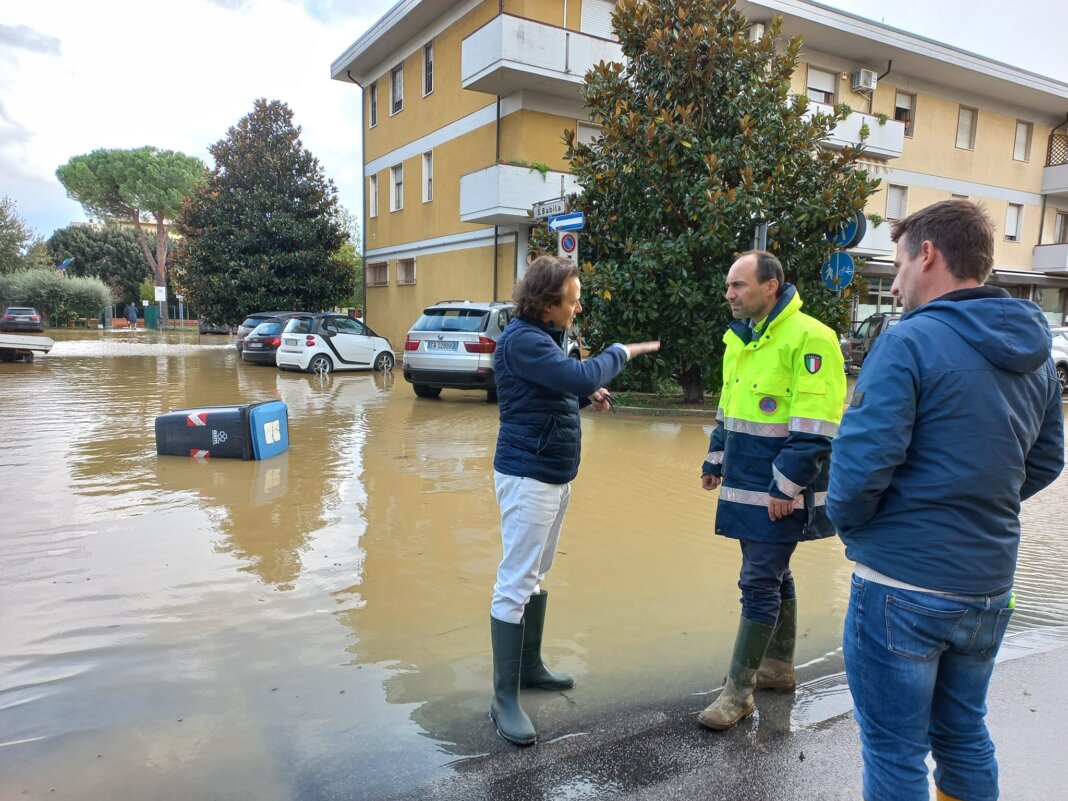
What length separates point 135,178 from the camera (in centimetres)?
5056

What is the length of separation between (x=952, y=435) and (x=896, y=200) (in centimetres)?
2652

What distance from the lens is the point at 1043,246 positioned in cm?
2725

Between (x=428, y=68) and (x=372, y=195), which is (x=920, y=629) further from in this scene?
(x=372, y=195)

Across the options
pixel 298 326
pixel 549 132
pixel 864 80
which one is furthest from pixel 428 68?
pixel 864 80

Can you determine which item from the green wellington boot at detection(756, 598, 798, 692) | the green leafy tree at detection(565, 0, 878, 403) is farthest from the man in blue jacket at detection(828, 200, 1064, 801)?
the green leafy tree at detection(565, 0, 878, 403)

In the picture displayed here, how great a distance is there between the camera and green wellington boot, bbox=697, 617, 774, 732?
2941 mm

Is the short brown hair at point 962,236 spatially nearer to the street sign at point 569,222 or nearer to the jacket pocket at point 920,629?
the jacket pocket at point 920,629

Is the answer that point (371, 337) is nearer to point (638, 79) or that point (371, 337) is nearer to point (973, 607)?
point (638, 79)

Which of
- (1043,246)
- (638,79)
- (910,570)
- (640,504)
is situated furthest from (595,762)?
(1043,246)

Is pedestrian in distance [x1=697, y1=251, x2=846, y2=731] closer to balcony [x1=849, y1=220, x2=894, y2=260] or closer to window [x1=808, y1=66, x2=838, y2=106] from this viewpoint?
balcony [x1=849, y1=220, x2=894, y2=260]

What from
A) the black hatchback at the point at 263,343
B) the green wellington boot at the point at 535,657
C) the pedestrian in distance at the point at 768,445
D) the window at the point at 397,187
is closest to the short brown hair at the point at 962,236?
the pedestrian in distance at the point at 768,445

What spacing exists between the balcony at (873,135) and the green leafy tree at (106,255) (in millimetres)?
56797

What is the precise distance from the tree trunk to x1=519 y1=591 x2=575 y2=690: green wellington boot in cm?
939

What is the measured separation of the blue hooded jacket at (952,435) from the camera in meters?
1.81
